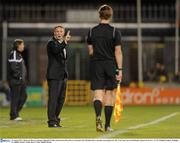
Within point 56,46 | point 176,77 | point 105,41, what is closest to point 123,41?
point 176,77

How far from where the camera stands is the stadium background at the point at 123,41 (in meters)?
27.3

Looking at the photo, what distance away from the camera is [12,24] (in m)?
31.9

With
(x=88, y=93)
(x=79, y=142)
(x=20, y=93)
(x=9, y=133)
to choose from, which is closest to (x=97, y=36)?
(x=9, y=133)

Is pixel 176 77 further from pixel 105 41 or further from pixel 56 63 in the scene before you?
pixel 105 41

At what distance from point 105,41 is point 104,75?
0.52 metres

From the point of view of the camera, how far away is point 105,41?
11.4 m

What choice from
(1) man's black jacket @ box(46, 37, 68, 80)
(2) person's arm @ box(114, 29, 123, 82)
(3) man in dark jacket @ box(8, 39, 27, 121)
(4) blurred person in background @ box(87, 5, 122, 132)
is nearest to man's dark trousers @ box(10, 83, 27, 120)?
(3) man in dark jacket @ box(8, 39, 27, 121)

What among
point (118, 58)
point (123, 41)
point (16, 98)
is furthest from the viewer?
point (123, 41)

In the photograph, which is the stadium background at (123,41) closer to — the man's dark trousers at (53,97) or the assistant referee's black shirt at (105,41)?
the man's dark trousers at (53,97)

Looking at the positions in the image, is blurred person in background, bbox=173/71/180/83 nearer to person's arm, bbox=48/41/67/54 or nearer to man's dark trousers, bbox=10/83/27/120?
man's dark trousers, bbox=10/83/27/120

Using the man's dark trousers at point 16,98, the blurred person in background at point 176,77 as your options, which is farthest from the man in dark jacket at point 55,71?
the blurred person in background at point 176,77

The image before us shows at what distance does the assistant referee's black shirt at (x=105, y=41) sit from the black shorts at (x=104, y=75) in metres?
0.11

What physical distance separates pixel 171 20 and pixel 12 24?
6940 mm

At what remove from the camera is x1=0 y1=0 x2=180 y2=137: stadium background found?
2727 centimetres
